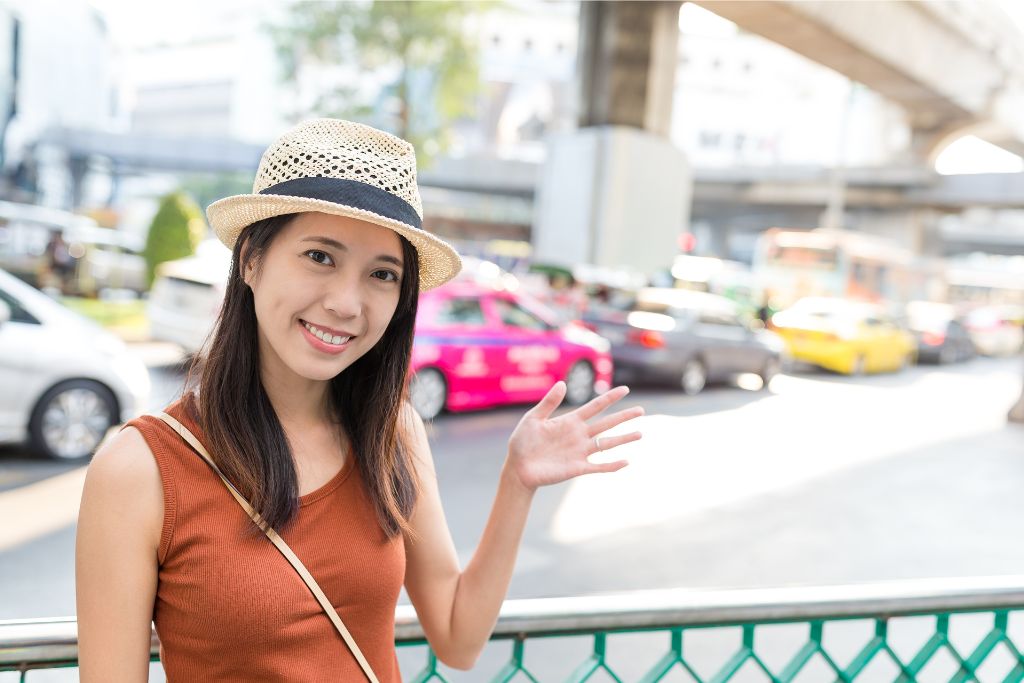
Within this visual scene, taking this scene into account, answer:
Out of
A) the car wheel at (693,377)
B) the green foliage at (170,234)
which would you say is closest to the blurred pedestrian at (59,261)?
the green foliage at (170,234)

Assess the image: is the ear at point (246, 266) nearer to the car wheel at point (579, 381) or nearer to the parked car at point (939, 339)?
the car wheel at point (579, 381)

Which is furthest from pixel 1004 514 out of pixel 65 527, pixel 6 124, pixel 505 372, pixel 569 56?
pixel 569 56

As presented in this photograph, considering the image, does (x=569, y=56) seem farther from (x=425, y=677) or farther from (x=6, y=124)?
(x=425, y=677)

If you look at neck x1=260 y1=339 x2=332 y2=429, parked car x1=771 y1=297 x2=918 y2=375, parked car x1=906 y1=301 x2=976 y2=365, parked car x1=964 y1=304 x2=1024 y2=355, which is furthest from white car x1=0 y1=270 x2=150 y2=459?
parked car x1=964 y1=304 x2=1024 y2=355

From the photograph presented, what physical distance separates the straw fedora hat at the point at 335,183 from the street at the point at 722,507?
3.03 feet

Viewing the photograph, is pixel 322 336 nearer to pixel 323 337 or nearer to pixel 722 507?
A: pixel 323 337

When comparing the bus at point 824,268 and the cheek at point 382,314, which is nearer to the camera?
the cheek at point 382,314

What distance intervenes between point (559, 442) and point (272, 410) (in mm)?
568

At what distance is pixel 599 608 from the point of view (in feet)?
6.10

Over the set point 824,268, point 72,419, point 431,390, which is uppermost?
point 824,268

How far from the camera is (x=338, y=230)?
→ 1.56m

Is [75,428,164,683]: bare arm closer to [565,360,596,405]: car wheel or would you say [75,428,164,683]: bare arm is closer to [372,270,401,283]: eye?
[372,270,401,283]: eye

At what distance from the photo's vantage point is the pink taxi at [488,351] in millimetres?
10094

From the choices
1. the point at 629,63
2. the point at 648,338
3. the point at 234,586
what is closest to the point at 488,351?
the point at 648,338
